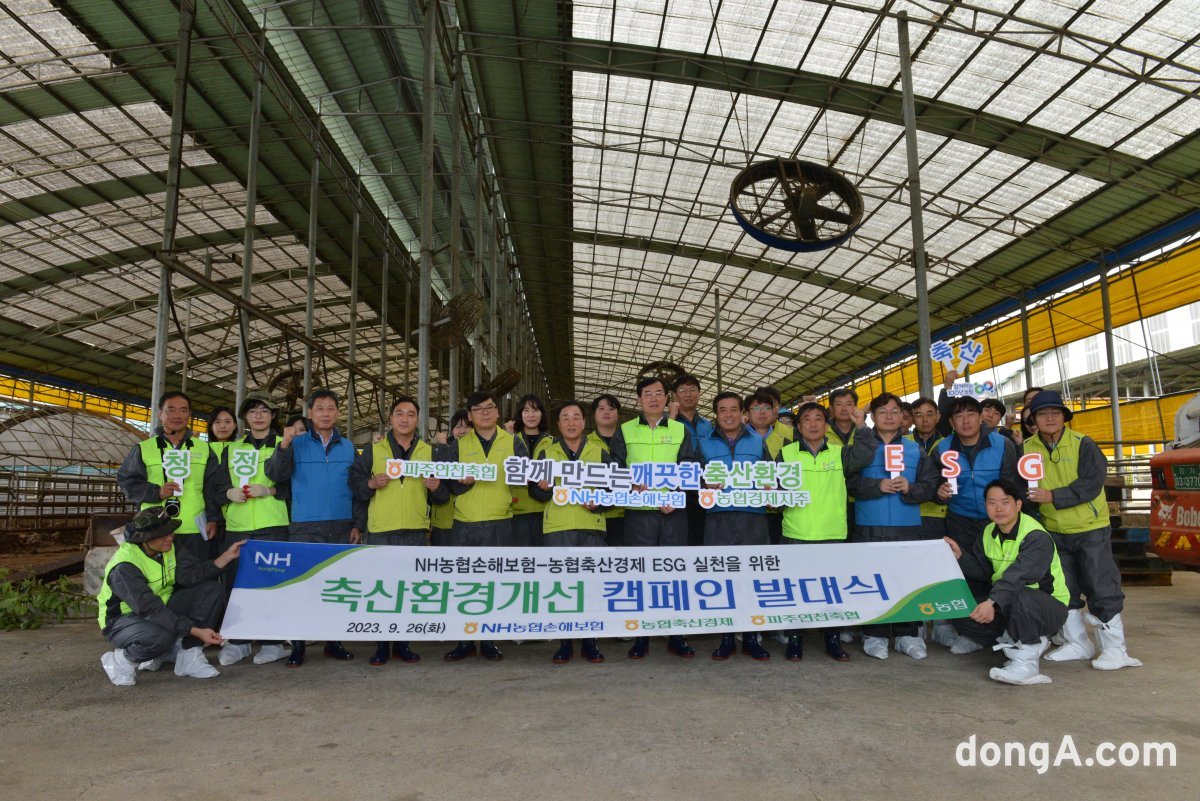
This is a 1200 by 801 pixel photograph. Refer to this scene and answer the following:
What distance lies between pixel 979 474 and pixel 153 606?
17.3 ft

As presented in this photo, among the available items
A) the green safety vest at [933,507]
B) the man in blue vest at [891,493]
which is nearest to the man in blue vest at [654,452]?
the man in blue vest at [891,493]

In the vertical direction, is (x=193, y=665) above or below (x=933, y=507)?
below

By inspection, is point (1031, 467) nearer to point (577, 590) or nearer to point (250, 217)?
point (577, 590)

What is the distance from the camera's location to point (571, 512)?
4.71 metres

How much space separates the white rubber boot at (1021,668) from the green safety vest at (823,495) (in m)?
1.15

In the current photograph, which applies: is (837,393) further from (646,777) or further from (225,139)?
(225,139)

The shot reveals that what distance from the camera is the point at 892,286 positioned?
21.0m

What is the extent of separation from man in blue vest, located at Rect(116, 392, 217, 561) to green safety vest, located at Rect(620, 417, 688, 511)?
112 inches

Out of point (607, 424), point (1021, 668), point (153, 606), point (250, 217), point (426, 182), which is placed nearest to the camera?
point (1021, 668)

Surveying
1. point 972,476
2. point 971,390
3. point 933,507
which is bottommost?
point 933,507

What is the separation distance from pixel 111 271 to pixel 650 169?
1557 cm

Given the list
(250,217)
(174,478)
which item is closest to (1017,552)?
(174,478)

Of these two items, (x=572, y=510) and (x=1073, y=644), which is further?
(x=572, y=510)

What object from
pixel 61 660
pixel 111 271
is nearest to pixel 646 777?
pixel 61 660
